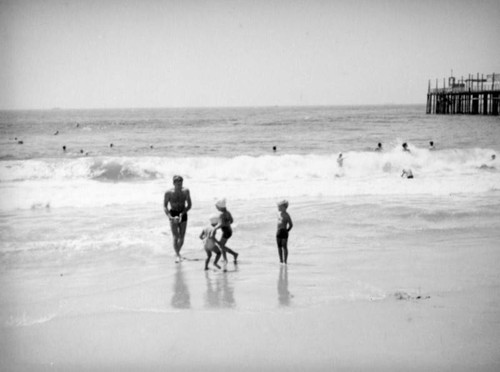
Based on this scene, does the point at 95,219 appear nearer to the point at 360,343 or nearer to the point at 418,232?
the point at 418,232

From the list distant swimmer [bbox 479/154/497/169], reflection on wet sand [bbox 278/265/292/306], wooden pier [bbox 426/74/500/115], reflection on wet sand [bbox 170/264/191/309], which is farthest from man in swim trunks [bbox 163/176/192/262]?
wooden pier [bbox 426/74/500/115]

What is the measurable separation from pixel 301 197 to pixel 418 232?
4.75 m

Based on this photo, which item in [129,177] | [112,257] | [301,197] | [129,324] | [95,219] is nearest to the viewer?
[129,324]

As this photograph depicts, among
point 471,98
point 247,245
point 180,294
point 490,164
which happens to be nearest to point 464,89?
point 471,98

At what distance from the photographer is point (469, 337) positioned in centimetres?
471

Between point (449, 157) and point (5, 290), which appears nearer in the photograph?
point (5, 290)

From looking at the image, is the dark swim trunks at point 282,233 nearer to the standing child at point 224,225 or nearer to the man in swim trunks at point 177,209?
the standing child at point 224,225

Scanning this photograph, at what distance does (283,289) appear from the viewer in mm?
6238


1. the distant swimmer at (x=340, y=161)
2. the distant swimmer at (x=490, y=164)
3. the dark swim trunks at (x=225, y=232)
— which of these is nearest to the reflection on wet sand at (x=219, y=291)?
the dark swim trunks at (x=225, y=232)

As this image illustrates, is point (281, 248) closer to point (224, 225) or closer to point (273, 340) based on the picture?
point (224, 225)

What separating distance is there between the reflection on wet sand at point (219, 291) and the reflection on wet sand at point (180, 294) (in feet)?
0.74

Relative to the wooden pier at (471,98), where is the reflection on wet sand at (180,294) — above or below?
below

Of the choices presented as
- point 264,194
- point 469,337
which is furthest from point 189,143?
point 469,337

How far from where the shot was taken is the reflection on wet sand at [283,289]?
5.75 meters
